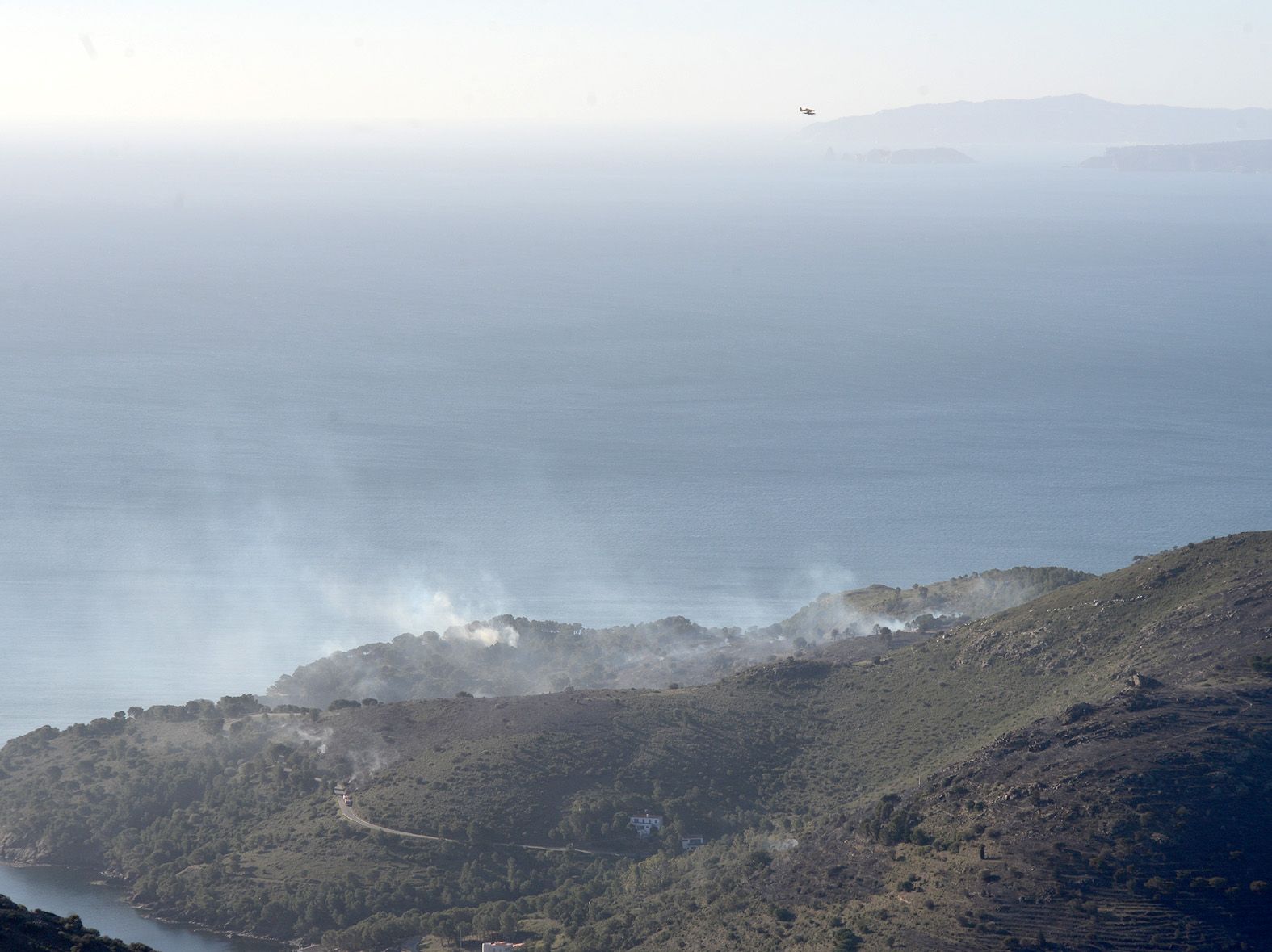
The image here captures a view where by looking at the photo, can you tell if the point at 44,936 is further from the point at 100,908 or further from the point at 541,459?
the point at 541,459

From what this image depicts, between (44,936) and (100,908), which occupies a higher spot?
(44,936)

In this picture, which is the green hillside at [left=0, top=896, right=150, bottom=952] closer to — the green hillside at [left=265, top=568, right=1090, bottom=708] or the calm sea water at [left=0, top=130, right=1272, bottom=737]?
the green hillside at [left=265, top=568, right=1090, bottom=708]

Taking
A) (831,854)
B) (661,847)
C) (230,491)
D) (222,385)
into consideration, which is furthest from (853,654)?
(222,385)

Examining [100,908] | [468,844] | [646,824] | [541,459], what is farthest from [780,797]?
[541,459]

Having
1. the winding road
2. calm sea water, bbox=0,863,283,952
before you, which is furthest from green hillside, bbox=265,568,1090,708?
the winding road

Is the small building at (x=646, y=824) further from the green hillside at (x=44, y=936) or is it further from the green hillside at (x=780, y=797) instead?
the green hillside at (x=44, y=936)

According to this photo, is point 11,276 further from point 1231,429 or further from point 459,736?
point 459,736
